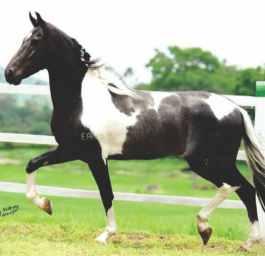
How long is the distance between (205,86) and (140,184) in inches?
489

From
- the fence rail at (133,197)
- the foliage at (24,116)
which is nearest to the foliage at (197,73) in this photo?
the foliage at (24,116)

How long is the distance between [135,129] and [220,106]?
2.55ft

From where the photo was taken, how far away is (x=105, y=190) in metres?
6.60

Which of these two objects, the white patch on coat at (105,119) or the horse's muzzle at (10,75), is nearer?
the horse's muzzle at (10,75)

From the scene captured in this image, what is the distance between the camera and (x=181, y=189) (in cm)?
3422

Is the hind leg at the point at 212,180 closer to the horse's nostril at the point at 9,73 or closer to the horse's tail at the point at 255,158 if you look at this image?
the horse's tail at the point at 255,158

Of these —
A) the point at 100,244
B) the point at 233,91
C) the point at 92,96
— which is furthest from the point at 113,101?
the point at 233,91

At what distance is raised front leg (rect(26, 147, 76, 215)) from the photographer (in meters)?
6.53

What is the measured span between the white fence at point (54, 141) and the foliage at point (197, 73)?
112ft

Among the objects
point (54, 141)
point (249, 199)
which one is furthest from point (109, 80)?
point (249, 199)

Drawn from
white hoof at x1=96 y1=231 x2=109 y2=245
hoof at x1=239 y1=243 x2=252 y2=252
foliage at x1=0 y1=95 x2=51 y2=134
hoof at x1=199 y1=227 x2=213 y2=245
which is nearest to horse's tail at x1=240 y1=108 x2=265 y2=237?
hoof at x1=239 y1=243 x2=252 y2=252

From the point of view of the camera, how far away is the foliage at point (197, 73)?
1750 inches

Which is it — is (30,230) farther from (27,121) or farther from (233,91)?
(233,91)

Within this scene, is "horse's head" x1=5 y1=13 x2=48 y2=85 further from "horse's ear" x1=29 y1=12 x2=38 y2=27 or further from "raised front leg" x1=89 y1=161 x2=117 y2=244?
"raised front leg" x1=89 y1=161 x2=117 y2=244
